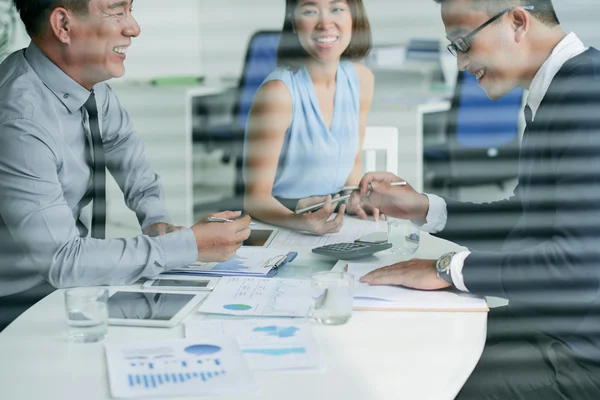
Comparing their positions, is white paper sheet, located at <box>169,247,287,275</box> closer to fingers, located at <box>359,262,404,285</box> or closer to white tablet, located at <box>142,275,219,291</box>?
white tablet, located at <box>142,275,219,291</box>

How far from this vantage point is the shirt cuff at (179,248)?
1.54 meters

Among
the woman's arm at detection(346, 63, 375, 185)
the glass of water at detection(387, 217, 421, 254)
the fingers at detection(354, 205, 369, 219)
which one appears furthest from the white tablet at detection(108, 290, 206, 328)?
the woman's arm at detection(346, 63, 375, 185)

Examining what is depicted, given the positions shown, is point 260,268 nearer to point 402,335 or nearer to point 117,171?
point 402,335

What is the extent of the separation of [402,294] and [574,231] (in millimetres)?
331

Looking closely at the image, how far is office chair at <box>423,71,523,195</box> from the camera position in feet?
14.1

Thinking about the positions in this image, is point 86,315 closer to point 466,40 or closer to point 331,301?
point 331,301

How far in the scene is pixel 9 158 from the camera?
1.63 metres

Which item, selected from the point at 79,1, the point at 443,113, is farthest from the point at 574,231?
the point at 443,113

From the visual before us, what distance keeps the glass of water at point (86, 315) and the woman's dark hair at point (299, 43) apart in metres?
1.59

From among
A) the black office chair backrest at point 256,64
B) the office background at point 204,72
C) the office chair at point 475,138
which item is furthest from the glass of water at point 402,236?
the black office chair backrest at point 256,64

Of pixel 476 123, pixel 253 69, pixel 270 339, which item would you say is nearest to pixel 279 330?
pixel 270 339

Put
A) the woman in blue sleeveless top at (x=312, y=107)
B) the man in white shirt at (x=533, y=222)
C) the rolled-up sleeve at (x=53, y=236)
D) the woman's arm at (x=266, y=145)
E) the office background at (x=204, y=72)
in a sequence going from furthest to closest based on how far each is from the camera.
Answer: the office background at (x=204, y=72) → the woman in blue sleeveless top at (x=312, y=107) → the woman's arm at (x=266, y=145) → the rolled-up sleeve at (x=53, y=236) → the man in white shirt at (x=533, y=222)

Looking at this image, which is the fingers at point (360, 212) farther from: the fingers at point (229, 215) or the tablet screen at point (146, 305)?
the tablet screen at point (146, 305)

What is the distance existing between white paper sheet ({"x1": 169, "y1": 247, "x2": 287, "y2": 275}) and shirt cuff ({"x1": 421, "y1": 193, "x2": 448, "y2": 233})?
385 mm
